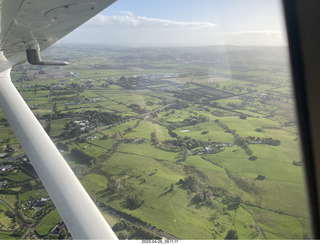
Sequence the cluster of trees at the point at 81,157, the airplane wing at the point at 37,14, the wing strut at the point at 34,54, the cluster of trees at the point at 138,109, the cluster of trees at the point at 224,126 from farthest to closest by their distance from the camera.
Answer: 1. the cluster of trees at the point at 138,109
2. the cluster of trees at the point at 224,126
3. the cluster of trees at the point at 81,157
4. the wing strut at the point at 34,54
5. the airplane wing at the point at 37,14

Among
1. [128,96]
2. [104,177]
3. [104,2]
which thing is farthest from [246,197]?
[128,96]

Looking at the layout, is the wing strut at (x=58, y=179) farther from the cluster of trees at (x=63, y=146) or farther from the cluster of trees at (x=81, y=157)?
the cluster of trees at (x=63, y=146)

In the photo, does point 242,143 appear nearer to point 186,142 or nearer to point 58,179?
point 186,142

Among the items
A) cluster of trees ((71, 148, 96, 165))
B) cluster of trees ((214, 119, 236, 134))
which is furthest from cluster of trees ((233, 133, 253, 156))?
cluster of trees ((71, 148, 96, 165))

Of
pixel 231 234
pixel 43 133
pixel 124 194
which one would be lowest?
pixel 231 234

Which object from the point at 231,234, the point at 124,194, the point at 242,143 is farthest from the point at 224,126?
the point at 124,194

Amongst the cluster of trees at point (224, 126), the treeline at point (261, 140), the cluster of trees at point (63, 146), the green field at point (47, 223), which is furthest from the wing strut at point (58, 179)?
the cluster of trees at point (224, 126)

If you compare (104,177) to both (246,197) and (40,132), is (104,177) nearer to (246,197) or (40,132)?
(246,197)
